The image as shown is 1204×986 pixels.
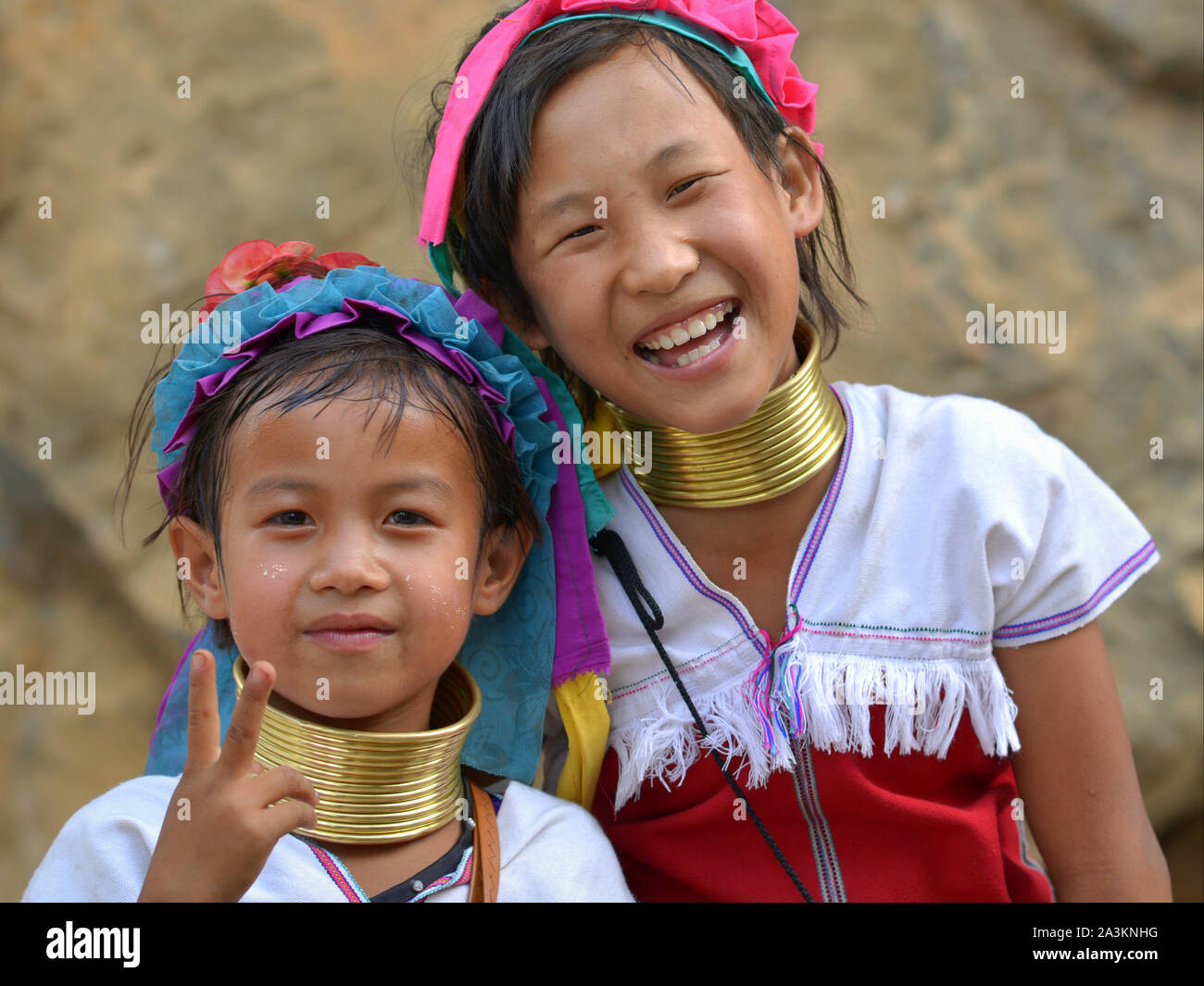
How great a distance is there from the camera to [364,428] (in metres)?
1.48

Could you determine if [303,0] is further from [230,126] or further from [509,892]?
[509,892]

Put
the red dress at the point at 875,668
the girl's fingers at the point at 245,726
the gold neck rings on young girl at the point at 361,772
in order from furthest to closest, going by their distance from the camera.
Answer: the red dress at the point at 875,668, the gold neck rings on young girl at the point at 361,772, the girl's fingers at the point at 245,726

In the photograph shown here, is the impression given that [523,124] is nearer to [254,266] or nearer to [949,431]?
[254,266]

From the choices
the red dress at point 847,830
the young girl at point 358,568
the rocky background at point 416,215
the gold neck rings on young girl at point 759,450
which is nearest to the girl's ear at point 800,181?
the gold neck rings on young girl at point 759,450

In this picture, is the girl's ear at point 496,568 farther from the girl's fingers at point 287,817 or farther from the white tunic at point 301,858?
the girl's fingers at point 287,817

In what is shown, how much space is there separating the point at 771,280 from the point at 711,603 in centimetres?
50

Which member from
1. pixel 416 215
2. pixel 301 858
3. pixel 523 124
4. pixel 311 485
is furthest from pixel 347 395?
pixel 416 215

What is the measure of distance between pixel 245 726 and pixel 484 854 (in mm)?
498

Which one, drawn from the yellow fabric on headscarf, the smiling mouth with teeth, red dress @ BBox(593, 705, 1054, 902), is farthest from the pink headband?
red dress @ BBox(593, 705, 1054, 902)

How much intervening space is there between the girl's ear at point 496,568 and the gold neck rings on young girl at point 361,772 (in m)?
0.20

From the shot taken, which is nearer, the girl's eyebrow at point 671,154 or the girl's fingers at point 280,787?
the girl's fingers at point 280,787

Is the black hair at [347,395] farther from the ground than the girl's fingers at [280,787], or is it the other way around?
the black hair at [347,395]

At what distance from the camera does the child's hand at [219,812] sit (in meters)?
1.19
